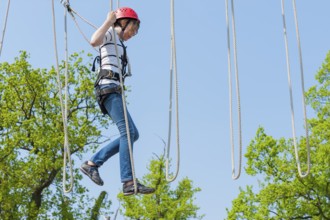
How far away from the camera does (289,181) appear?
19.8 m

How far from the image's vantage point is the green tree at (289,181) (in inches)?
745

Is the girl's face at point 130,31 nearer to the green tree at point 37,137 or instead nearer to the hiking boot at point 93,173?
the hiking boot at point 93,173

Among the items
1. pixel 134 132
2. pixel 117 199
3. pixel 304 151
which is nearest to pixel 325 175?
pixel 304 151

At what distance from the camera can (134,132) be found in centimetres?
500

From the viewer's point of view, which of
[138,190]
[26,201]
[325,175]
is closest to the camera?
[138,190]

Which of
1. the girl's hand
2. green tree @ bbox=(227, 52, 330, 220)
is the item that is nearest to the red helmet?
the girl's hand

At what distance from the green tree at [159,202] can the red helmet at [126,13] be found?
57.9 feet

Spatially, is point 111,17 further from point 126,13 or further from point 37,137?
point 37,137

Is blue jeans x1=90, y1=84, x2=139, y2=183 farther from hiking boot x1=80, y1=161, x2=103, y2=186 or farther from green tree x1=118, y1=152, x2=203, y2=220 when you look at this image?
green tree x1=118, y1=152, x2=203, y2=220

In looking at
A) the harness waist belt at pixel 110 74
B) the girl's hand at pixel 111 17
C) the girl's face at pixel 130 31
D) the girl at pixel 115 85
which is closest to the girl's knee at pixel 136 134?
the girl at pixel 115 85

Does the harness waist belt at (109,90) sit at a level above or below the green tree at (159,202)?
below

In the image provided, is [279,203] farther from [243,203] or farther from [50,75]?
[50,75]

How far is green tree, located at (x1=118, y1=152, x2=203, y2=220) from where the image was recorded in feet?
73.9

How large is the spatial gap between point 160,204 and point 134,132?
1814cm
